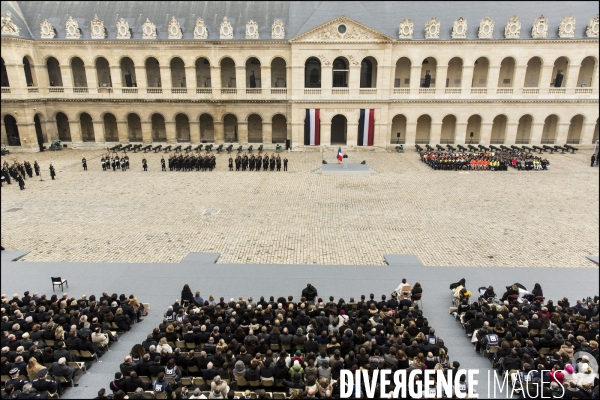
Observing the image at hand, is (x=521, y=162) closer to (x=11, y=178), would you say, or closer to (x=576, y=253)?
(x=576, y=253)

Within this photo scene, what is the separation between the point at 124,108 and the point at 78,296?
Answer: 37.0 m

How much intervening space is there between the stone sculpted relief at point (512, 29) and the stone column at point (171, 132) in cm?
3789

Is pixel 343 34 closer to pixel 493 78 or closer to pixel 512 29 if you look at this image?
pixel 493 78

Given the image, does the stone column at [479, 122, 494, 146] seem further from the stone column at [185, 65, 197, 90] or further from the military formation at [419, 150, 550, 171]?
the stone column at [185, 65, 197, 90]

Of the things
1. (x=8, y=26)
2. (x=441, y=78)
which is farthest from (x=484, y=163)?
(x=8, y=26)

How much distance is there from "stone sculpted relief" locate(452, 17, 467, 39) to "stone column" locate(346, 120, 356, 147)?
45.9 feet

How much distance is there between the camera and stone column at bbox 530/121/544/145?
48.7m

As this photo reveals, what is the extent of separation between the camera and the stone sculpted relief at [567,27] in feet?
149

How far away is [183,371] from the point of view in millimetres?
11484

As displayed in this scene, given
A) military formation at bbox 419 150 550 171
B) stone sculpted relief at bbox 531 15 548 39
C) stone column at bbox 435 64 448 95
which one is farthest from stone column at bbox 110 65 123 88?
stone sculpted relief at bbox 531 15 548 39

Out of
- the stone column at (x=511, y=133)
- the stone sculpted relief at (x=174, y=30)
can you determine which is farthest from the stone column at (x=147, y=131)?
the stone column at (x=511, y=133)

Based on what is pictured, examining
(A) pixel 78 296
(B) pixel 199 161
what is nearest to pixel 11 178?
(B) pixel 199 161

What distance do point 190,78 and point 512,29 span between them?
3524 cm

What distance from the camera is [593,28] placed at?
4550 centimetres
